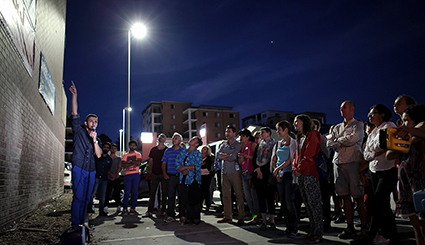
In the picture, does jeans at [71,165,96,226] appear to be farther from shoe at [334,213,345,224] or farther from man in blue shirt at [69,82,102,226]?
shoe at [334,213,345,224]

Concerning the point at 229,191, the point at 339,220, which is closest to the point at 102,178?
the point at 229,191

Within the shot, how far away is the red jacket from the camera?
4637 millimetres

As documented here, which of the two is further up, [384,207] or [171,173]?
[171,173]

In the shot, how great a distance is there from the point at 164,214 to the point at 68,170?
1219cm

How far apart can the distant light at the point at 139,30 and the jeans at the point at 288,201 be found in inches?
537

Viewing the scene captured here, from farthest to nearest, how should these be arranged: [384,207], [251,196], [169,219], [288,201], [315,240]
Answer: [169,219] < [251,196] < [288,201] < [315,240] < [384,207]

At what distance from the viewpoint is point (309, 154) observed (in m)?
4.64

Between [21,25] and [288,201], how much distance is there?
6.48 metres

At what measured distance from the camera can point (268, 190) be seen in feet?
19.0

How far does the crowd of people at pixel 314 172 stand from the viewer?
10.8ft

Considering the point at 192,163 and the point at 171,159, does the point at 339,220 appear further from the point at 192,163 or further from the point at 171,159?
the point at 171,159

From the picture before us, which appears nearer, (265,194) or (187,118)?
(265,194)

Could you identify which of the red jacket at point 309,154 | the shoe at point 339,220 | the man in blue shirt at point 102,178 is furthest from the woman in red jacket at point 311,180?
the man in blue shirt at point 102,178

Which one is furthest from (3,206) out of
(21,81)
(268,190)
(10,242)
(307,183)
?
(307,183)
